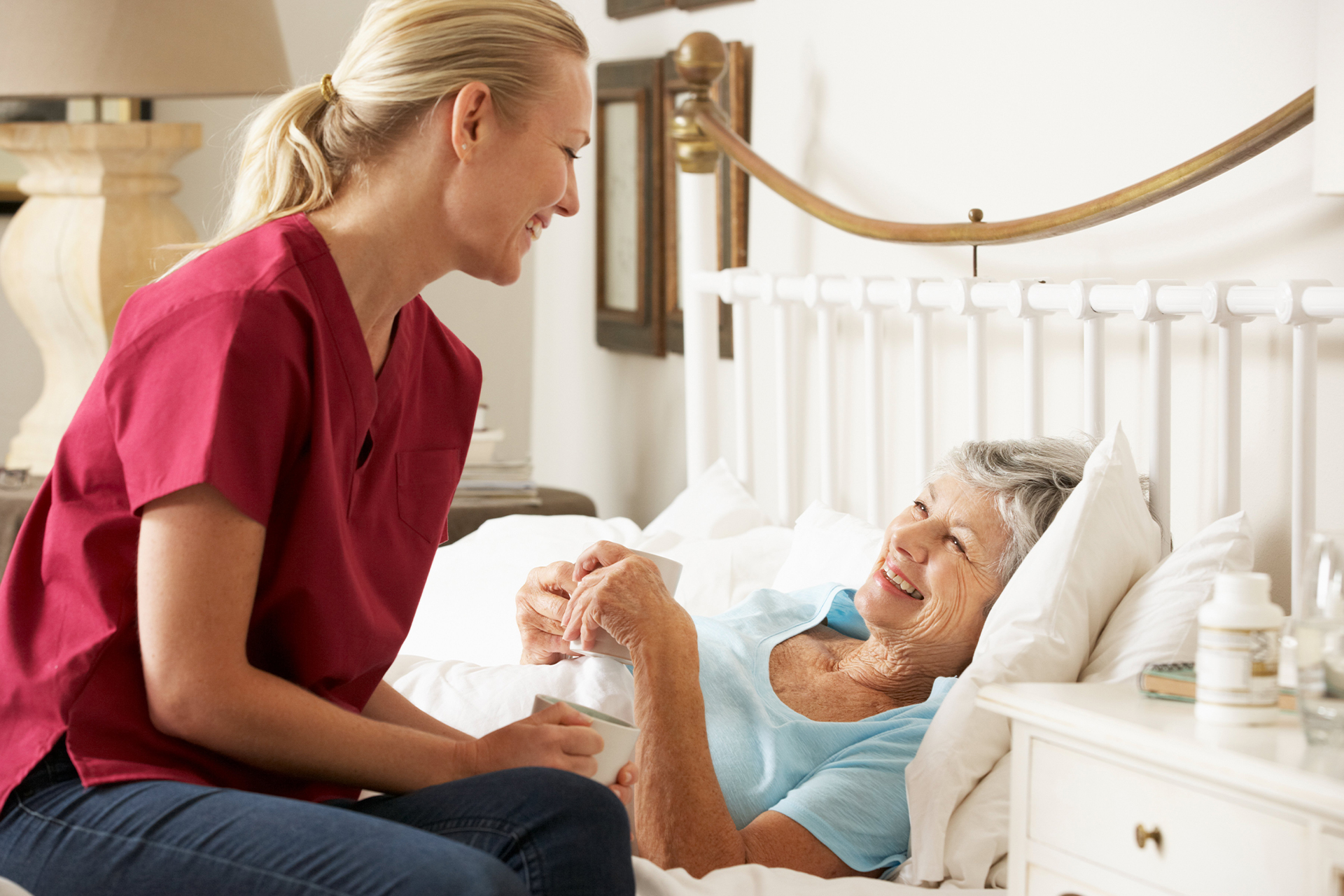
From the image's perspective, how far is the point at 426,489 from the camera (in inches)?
48.2

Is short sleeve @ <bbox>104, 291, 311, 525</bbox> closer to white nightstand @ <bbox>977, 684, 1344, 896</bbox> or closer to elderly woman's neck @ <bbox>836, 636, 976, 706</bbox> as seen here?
white nightstand @ <bbox>977, 684, 1344, 896</bbox>

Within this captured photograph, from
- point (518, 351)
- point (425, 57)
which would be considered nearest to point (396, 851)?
point (425, 57)

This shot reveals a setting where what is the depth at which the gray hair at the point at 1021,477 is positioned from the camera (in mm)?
1497

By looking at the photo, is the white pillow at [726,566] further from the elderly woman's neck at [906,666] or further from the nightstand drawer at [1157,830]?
the nightstand drawer at [1157,830]

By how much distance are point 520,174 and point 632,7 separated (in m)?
1.88

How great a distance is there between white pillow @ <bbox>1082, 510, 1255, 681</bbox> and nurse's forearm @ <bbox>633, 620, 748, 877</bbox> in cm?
40

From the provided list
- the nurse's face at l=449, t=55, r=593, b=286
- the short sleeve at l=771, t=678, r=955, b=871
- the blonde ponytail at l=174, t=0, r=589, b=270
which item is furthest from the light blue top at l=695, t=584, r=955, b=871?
the blonde ponytail at l=174, t=0, r=589, b=270

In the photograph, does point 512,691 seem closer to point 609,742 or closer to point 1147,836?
point 609,742

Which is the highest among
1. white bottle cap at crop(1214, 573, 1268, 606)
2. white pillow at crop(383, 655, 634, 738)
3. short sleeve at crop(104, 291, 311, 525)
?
short sleeve at crop(104, 291, 311, 525)

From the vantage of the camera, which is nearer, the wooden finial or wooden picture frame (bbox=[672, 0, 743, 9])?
the wooden finial

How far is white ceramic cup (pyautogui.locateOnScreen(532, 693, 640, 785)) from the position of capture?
3.56ft

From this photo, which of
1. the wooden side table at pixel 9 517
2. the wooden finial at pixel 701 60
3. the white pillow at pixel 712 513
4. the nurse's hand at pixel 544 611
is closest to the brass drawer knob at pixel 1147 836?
the nurse's hand at pixel 544 611

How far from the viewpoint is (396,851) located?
34.8 inches

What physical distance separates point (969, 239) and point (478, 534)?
36.0 inches
